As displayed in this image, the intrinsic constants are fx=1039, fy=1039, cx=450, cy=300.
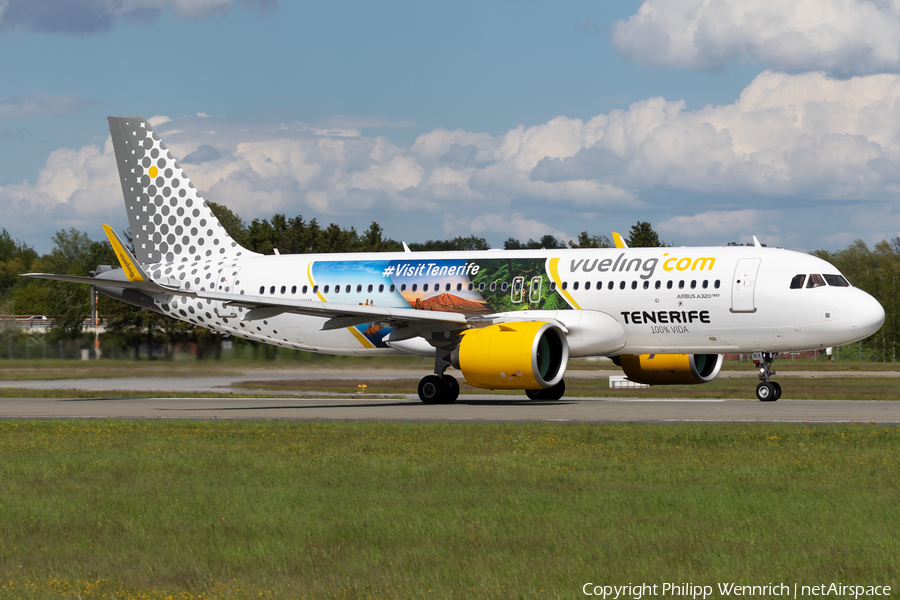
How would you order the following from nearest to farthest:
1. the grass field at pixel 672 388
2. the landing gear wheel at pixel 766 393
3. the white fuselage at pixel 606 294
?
the white fuselage at pixel 606 294 < the landing gear wheel at pixel 766 393 < the grass field at pixel 672 388

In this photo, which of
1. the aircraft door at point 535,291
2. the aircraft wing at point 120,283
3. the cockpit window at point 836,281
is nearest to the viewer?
the cockpit window at point 836,281

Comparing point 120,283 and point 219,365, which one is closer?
point 120,283

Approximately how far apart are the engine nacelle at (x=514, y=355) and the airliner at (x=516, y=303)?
0.04 m

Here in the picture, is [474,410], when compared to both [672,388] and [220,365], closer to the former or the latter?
[220,365]

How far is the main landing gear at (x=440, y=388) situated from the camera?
27.5 m

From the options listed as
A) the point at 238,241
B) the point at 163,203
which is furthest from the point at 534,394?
the point at 238,241

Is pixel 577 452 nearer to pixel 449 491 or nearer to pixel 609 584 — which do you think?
pixel 449 491

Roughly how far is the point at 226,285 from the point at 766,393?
53.1 feet

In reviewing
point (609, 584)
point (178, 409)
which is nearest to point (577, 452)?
point (609, 584)

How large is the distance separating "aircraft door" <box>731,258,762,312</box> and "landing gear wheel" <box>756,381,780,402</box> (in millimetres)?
2476

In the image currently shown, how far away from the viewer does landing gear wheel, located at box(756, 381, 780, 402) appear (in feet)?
86.1

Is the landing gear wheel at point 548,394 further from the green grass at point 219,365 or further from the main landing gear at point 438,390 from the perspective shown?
the green grass at point 219,365

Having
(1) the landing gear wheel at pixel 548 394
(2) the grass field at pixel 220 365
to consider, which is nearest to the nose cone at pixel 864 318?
(1) the landing gear wheel at pixel 548 394

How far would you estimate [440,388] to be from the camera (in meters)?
27.5
